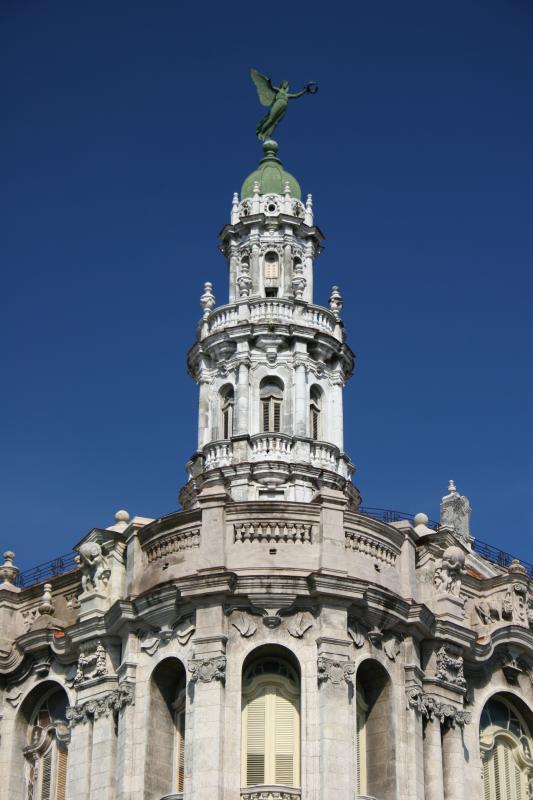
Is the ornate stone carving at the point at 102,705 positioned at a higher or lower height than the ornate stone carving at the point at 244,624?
lower

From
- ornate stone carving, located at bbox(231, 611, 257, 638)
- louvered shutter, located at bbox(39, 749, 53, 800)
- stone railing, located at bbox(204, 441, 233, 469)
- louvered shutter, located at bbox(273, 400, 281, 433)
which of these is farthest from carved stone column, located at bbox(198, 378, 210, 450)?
ornate stone carving, located at bbox(231, 611, 257, 638)

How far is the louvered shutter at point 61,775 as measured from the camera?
160ft

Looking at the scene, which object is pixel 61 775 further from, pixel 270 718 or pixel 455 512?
pixel 455 512

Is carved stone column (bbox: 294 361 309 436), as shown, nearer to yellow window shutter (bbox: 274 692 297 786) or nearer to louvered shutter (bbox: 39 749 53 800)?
louvered shutter (bbox: 39 749 53 800)

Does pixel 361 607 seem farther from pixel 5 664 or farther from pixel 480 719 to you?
pixel 5 664

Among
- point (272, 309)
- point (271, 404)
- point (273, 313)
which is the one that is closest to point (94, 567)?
point (271, 404)

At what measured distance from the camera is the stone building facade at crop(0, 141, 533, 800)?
44531 mm

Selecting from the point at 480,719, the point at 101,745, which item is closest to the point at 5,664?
the point at 101,745

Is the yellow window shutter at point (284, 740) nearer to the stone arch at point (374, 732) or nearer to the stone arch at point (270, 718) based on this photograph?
the stone arch at point (270, 718)

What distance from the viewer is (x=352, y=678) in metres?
45.0

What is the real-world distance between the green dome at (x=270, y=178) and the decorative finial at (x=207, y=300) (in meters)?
4.41

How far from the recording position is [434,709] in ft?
155

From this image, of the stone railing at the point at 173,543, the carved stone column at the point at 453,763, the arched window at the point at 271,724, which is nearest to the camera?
A: the arched window at the point at 271,724

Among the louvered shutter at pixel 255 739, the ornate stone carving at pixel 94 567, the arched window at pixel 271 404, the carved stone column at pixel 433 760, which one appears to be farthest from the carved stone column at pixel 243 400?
the louvered shutter at pixel 255 739
